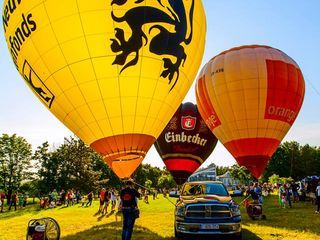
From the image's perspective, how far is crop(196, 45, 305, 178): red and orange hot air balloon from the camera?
62.4ft

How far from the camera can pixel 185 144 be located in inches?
1004

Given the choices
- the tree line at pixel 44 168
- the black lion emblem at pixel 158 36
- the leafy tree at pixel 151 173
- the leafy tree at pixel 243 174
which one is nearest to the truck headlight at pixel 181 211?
the black lion emblem at pixel 158 36

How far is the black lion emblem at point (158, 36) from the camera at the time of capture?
9766 mm

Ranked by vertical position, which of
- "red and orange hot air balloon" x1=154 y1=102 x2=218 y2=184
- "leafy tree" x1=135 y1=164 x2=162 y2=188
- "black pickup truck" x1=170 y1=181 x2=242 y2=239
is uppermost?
"leafy tree" x1=135 y1=164 x2=162 y2=188

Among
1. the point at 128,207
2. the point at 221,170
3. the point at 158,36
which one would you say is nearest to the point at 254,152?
the point at 128,207

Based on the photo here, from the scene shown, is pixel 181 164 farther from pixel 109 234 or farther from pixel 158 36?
pixel 158 36

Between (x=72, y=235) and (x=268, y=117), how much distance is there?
1163 cm

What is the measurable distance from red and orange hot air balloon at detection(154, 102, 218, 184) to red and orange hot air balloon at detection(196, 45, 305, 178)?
5.19m

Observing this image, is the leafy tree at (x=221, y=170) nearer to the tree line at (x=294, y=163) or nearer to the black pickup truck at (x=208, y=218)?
the tree line at (x=294, y=163)

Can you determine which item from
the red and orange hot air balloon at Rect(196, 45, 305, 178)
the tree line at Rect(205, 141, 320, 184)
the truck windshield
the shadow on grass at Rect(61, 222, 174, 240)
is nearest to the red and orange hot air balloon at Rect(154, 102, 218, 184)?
the red and orange hot air balloon at Rect(196, 45, 305, 178)

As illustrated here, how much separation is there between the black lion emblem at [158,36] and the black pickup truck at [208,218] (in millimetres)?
3635

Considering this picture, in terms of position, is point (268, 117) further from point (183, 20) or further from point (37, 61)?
point (37, 61)

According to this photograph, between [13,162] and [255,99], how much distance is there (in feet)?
195

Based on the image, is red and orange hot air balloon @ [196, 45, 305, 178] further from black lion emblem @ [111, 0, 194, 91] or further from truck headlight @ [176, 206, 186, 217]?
black lion emblem @ [111, 0, 194, 91]
